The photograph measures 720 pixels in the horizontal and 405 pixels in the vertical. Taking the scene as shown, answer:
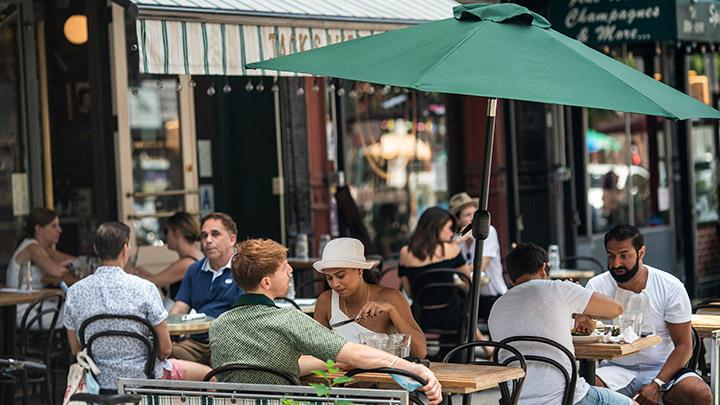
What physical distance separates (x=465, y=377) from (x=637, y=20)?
649 cm

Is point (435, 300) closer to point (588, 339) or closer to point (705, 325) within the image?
point (705, 325)

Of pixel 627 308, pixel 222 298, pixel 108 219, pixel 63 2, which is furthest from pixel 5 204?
pixel 627 308

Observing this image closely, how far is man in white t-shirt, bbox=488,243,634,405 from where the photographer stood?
5.73 m

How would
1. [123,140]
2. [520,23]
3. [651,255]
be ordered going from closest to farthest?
[520,23], [123,140], [651,255]

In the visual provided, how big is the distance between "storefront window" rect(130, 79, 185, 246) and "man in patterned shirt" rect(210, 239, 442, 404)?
5.47m

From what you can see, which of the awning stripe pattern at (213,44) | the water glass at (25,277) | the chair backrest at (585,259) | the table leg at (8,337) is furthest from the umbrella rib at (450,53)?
the chair backrest at (585,259)

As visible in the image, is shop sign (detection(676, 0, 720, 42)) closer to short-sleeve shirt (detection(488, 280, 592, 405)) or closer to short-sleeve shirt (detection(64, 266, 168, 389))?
short-sleeve shirt (detection(488, 280, 592, 405))

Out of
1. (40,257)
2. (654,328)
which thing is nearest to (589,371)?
(654,328)

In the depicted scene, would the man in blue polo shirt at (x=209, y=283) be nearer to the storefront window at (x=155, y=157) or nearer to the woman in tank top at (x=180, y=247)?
the woman in tank top at (x=180, y=247)

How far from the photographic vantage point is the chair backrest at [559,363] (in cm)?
562

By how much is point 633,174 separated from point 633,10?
14.8ft

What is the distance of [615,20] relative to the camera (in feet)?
36.1

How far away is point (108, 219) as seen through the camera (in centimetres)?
1018

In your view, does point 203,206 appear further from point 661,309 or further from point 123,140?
point 661,309
